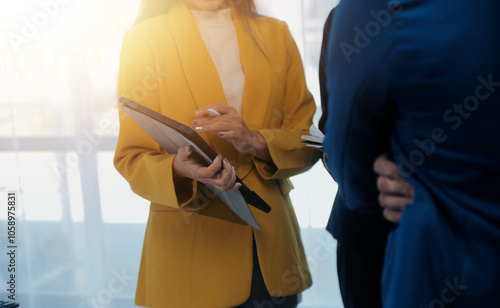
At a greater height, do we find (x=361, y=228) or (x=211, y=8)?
(x=211, y=8)

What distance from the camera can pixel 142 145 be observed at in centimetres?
113

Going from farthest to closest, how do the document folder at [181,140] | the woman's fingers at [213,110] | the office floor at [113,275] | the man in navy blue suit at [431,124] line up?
1. the office floor at [113,275]
2. the woman's fingers at [213,110]
3. the document folder at [181,140]
4. the man in navy blue suit at [431,124]

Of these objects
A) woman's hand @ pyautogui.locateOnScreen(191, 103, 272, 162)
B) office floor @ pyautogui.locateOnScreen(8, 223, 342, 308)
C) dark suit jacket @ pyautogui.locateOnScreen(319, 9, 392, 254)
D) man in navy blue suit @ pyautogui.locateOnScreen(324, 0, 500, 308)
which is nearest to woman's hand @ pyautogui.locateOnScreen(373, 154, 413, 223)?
man in navy blue suit @ pyautogui.locateOnScreen(324, 0, 500, 308)

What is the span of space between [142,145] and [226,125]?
215mm

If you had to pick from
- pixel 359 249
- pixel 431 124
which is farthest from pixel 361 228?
pixel 431 124

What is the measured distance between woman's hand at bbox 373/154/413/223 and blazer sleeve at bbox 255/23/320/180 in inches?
18.1

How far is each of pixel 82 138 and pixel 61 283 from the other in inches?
26.8

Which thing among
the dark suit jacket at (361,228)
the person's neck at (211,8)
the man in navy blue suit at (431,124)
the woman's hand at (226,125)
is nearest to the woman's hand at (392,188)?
the man in navy blue suit at (431,124)

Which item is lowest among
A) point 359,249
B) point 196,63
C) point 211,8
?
point 359,249

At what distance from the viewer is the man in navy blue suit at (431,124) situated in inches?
22.2

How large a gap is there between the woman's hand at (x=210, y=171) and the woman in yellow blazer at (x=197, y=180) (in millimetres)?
32

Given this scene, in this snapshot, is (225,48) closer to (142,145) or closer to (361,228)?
(142,145)

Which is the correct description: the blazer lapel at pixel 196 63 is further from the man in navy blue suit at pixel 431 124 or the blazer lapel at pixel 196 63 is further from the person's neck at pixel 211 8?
the man in navy blue suit at pixel 431 124

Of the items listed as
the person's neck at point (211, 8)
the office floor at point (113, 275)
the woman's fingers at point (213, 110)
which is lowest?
the office floor at point (113, 275)
